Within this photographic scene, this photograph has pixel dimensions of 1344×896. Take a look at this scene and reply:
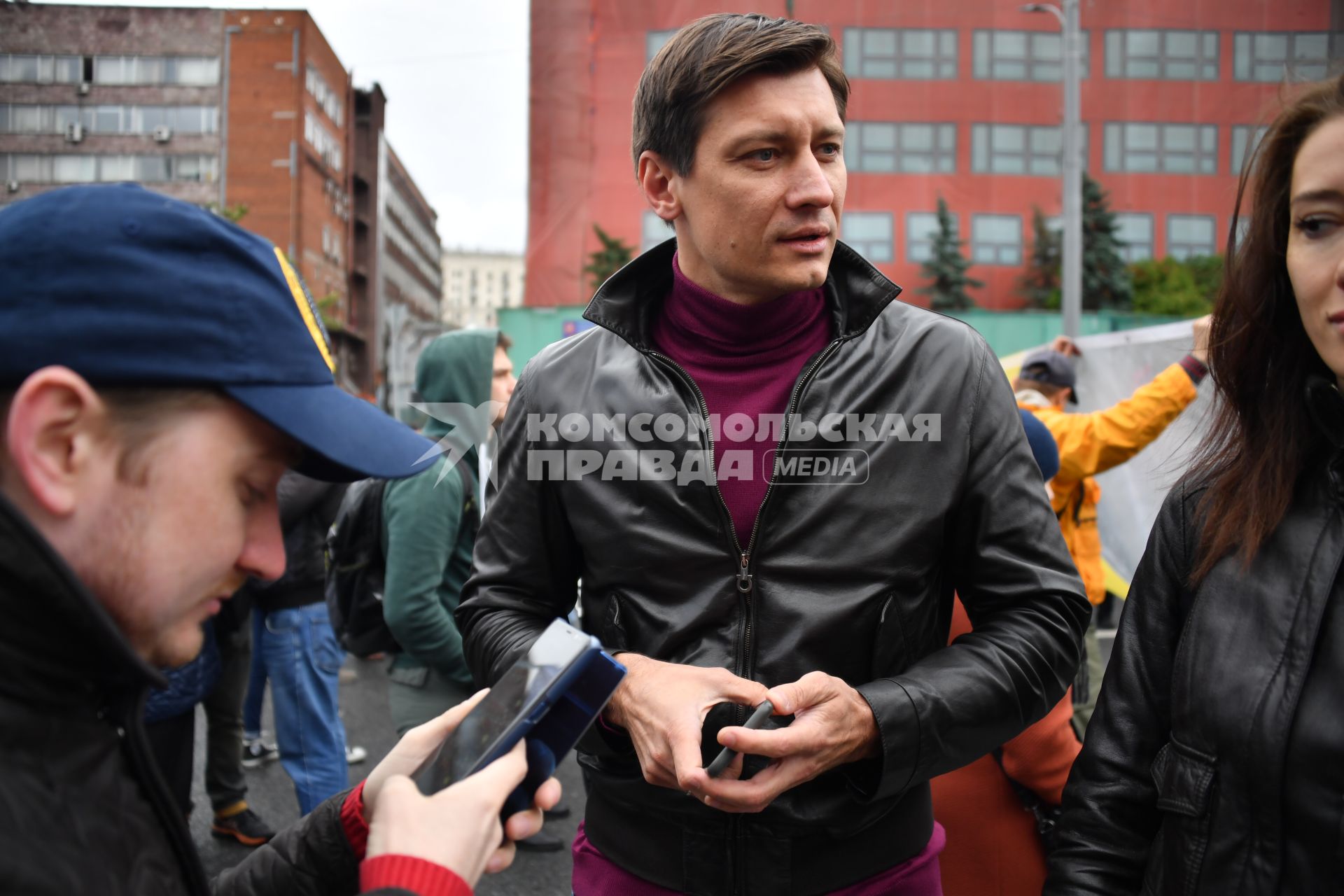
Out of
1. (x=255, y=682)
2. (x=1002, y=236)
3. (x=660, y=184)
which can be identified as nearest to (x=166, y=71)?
(x=1002, y=236)

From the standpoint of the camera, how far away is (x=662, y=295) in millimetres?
2109

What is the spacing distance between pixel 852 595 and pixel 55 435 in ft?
3.83

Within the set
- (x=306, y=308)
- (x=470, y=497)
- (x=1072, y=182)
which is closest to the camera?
(x=306, y=308)

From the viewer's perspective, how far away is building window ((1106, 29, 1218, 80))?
3164 cm

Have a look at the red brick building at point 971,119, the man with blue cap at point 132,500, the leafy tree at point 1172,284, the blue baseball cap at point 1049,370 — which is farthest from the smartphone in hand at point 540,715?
the leafy tree at point 1172,284

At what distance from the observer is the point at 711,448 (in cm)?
178

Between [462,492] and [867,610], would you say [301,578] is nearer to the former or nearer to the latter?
[462,492]

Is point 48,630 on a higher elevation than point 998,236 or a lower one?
lower

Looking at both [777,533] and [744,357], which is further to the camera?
[744,357]

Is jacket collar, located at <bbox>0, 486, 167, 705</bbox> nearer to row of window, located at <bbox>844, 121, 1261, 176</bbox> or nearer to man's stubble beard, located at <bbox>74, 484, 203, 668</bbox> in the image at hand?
man's stubble beard, located at <bbox>74, 484, 203, 668</bbox>

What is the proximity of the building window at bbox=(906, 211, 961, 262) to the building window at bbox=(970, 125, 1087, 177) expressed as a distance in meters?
2.10

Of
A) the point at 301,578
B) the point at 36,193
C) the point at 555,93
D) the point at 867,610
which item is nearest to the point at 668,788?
the point at 867,610

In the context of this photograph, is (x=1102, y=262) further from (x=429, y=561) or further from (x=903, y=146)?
(x=429, y=561)

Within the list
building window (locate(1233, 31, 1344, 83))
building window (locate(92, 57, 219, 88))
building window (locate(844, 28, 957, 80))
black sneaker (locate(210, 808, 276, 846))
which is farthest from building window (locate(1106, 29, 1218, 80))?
black sneaker (locate(210, 808, 276, 846))
